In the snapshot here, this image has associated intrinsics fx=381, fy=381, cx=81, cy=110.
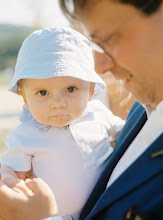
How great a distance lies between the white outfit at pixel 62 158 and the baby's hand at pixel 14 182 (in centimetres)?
4

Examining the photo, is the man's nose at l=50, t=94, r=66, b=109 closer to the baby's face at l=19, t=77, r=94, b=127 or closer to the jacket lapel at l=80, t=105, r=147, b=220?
the baby's face at l=19, t=77, r=94, b=127

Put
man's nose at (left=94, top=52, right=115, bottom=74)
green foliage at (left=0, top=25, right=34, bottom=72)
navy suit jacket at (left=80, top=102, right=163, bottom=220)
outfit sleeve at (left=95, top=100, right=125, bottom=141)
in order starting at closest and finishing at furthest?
navy suit jacket at (left=80, top=102, right=163, bottom=220)
man's nose at (left=94, top=52, right=115, bottom=74)
outfit sleeve at (left=95, top=100, right=125, bottom=141)
green foliage at (left=0, top=25, right=34, bottom=72)

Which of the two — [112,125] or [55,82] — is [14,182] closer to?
[55,82]

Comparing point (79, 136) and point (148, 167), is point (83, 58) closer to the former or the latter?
point (79, 136)

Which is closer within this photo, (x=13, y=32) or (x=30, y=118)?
(x=30, y=118)

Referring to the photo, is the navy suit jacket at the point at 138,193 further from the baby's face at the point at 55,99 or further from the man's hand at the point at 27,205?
the baby's face at the point at 55,99

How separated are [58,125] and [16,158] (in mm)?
314

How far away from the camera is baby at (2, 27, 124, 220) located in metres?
2.23

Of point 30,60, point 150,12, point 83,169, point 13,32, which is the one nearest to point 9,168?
point 83,169

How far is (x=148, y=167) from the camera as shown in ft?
5.19

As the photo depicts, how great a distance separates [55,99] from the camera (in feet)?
7.29

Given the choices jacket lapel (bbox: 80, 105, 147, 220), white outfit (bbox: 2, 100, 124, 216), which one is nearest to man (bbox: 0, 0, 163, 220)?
jacket lapel (bbox: 80, 105, 147, 220)

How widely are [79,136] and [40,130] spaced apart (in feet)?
0.79

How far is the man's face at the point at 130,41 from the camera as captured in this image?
154 cm
